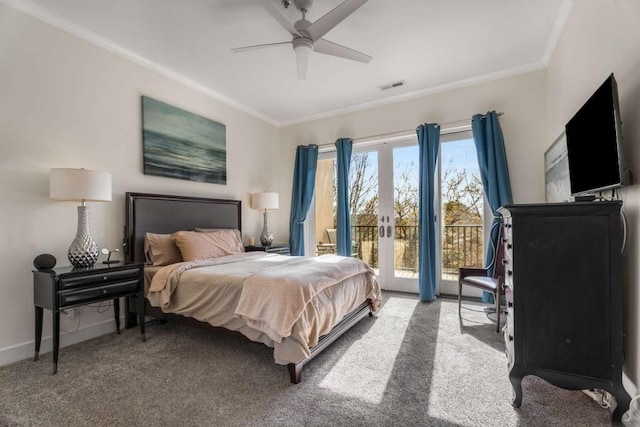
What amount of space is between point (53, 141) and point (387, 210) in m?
4.05

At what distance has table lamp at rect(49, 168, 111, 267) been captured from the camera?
2406 millimetres

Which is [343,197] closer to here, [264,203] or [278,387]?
[264,203]

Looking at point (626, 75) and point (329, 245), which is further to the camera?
point (329, 245)

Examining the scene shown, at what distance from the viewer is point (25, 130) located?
8.20 feet

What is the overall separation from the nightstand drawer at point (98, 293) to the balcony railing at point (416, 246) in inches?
127

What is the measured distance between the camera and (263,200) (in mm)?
4641

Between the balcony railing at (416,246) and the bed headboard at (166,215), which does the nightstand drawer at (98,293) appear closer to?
the bed headboard at (166,215)

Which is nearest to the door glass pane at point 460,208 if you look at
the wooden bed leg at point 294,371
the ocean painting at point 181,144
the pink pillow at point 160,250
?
the wooden bed leg at point 294,371

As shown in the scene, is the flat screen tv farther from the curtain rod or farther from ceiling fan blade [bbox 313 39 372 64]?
the curtain rod

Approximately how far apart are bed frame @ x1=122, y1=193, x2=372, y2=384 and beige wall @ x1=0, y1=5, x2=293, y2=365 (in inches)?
5.8

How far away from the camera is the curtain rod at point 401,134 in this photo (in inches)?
158

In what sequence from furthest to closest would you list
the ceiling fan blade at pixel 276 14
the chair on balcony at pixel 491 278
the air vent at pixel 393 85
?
the air vent at pixel 393 85
the chair on balcony at pixel 491 278
the ceiling fan blade at pixel 276 14

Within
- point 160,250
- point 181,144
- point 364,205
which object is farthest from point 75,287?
point 364,205

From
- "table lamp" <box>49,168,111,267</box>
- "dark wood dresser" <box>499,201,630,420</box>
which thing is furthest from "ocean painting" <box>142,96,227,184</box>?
"dark wood dresser" <box>499,201,630,420</box>
